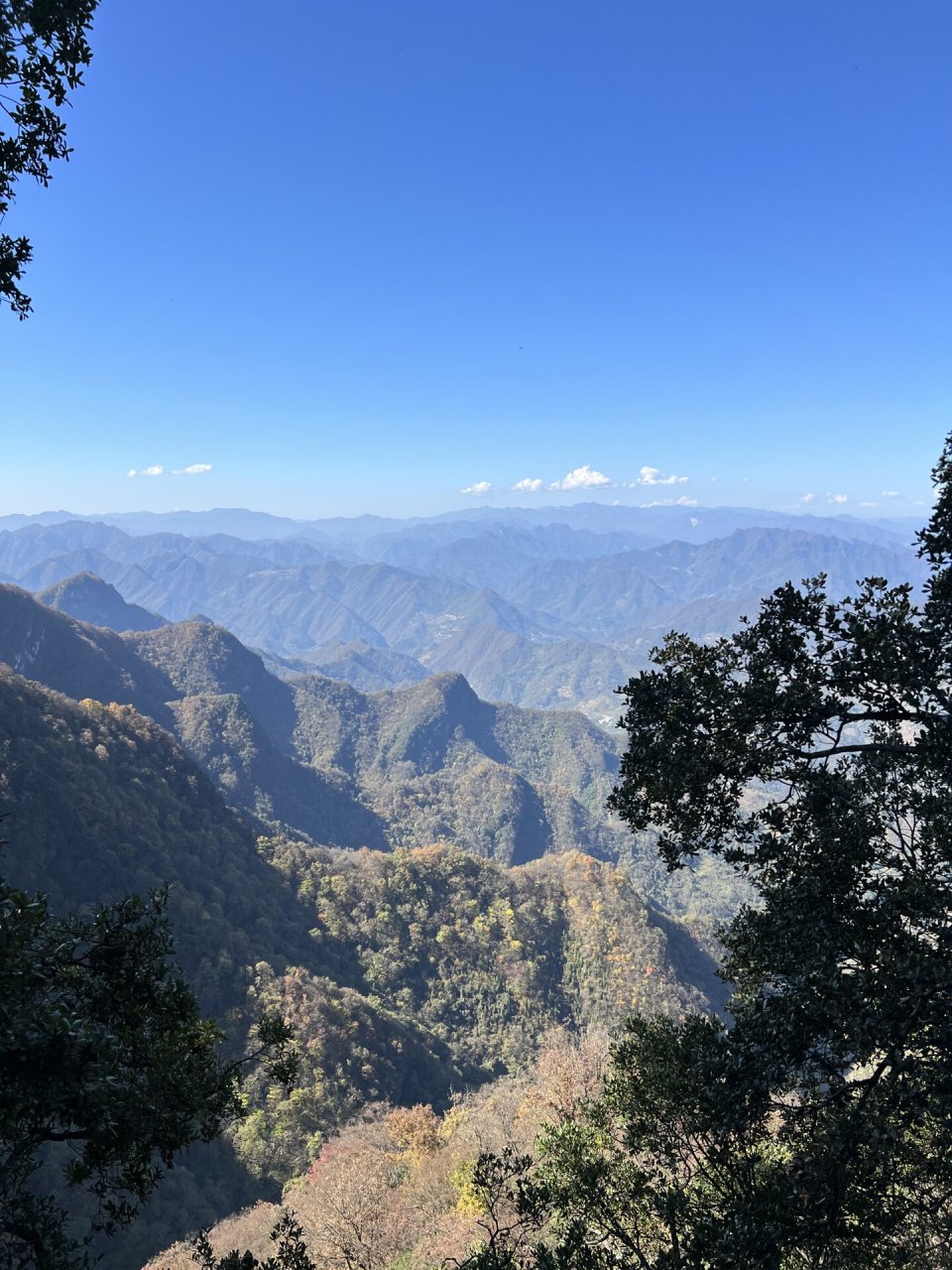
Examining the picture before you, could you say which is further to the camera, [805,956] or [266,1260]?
[805,956]

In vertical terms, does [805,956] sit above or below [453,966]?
above

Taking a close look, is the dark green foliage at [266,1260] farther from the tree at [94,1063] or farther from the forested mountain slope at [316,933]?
the forested mountain slope at [316,933]

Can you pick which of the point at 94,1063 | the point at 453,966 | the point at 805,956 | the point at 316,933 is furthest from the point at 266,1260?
the point at 453,966

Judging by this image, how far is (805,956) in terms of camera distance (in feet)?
23.9

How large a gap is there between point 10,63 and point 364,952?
102 metres

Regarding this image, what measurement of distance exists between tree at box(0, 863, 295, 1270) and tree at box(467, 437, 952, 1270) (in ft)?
14.6

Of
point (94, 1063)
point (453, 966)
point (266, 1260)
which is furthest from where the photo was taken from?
point (453, 966)

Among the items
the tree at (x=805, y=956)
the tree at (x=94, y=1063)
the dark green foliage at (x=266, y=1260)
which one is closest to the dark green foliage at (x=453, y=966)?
the dark green foliage at (x=266, y=1260)

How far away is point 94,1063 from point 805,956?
290 inches

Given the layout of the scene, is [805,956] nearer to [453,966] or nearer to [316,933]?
[316,933]

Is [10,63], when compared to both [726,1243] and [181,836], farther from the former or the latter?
[181,836]

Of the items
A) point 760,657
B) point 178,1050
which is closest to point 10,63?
point 178,1050

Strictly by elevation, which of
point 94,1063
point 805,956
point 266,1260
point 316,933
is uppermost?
point 94,1063

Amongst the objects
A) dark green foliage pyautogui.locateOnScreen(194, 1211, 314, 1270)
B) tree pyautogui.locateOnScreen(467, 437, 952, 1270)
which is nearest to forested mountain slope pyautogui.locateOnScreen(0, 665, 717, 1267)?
dark green foliage pyautogui.locateOnScreen(194, 1211, 314, 1270)
